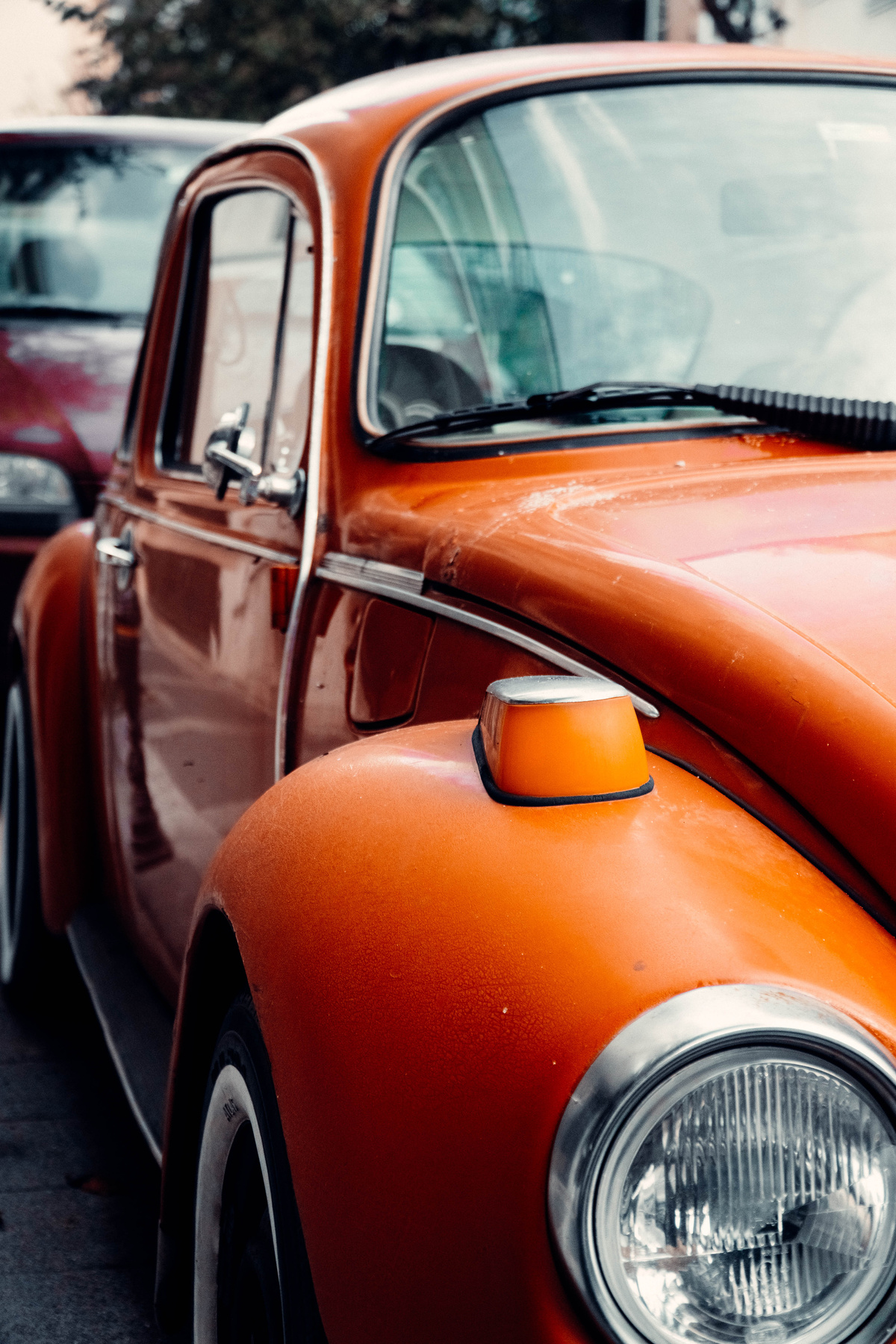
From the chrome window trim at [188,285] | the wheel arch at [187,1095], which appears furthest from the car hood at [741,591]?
the chrome window trim at [188,285]

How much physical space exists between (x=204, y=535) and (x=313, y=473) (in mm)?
460

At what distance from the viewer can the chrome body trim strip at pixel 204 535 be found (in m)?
2.28

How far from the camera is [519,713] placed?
1.27 m

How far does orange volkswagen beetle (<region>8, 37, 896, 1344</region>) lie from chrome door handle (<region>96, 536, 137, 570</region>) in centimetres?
4

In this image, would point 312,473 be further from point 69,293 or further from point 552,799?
point 69,293

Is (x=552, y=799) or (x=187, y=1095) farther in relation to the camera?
(x=187, y=1095)

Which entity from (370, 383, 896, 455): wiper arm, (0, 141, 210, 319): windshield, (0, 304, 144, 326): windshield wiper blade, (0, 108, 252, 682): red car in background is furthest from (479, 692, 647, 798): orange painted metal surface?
(0, 141, 210, 319): windshield

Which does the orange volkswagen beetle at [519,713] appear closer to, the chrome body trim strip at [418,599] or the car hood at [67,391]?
the chrome body trim strip at [418,599]

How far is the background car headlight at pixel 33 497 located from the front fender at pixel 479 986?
4.00 meters

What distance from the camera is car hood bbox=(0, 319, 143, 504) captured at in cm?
521

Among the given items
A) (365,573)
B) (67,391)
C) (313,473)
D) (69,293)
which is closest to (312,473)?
(313,473)

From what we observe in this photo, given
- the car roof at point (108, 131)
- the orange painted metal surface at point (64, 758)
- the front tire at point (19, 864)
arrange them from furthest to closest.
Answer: the car roof at point (108, 131) < the front tire at point (19, 864) < the orange painted metal surface at point (64, 758)

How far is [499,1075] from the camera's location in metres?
1.11

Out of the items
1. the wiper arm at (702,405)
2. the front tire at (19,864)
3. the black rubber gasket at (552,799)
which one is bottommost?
the front tire at (19,864)
